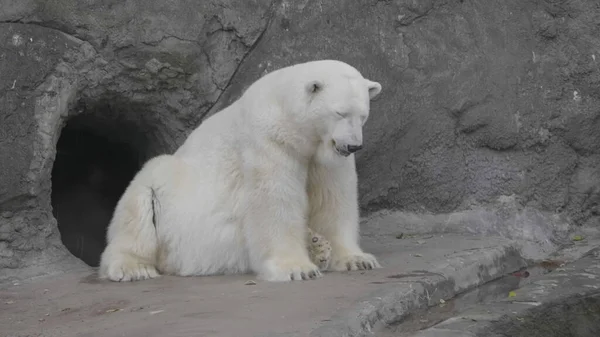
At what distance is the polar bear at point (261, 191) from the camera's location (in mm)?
5852

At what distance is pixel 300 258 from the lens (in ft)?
19.3

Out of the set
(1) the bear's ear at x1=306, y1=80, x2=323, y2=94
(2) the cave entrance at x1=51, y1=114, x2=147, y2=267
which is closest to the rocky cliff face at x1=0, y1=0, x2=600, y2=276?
(2) the cave entrance at x1=51, y1=114, x2=147, y2=267

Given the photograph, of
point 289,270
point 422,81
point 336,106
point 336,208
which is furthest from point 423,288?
point 422,81

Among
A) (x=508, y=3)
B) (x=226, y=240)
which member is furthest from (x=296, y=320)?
(x=508, y=3)

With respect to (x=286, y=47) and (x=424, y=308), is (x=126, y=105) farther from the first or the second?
(x=424, y=308)

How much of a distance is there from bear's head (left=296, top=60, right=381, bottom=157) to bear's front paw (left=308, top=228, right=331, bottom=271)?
0.57 m

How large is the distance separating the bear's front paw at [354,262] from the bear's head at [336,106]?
0.69 m

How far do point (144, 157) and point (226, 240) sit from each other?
2.55m

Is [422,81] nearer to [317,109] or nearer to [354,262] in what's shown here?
[317,109]

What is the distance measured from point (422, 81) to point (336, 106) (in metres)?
2.16

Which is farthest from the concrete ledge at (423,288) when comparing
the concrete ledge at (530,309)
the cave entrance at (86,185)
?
the cave entrance at (86,185)

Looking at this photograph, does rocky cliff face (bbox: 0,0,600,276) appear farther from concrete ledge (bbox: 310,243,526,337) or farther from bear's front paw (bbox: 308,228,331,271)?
bear's front paw (bbox: 308,228,331,271)

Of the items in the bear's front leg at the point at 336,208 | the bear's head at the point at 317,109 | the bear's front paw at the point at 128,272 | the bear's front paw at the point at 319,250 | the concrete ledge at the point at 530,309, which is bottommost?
the concrete ledge at the point at 530,309

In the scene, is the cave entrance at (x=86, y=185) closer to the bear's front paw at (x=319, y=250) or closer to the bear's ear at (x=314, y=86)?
the bear's front paw at (x=319, y=250)
